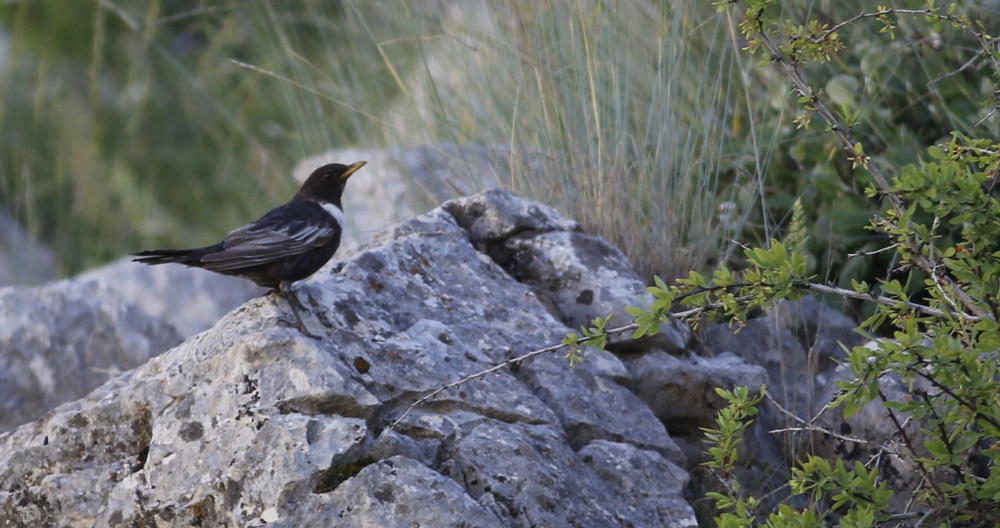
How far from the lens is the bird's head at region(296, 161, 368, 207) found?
3.94 metres

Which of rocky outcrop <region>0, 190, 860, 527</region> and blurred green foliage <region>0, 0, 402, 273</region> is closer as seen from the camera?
rocky outcrop <region>0, 190, 860, 527</region>

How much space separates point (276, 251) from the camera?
327 cm

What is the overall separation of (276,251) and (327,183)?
0.75 m

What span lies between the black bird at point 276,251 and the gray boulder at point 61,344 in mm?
1564

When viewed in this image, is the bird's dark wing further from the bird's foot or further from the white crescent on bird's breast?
the bird's foot

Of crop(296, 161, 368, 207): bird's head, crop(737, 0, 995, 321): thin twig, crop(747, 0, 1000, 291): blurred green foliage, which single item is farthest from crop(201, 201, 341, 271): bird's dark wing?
crop(747, 0, 1000, 291): blurred green foliage

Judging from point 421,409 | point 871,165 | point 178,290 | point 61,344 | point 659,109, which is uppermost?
point 871,165

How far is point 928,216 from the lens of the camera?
4562 millimetres

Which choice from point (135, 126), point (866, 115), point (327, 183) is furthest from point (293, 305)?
point (135, 126)

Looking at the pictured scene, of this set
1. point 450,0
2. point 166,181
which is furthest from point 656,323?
point 166,181

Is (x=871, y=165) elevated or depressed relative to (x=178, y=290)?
elevated

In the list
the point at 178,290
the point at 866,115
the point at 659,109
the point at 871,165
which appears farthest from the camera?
the point at 178,290

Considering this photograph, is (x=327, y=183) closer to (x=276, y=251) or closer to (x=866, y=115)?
(x=276, y=251)

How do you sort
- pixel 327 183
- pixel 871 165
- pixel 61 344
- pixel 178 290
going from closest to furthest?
pixel 871 165 → pixel 327 183 → pixel 61 344 → pixel 178 290
